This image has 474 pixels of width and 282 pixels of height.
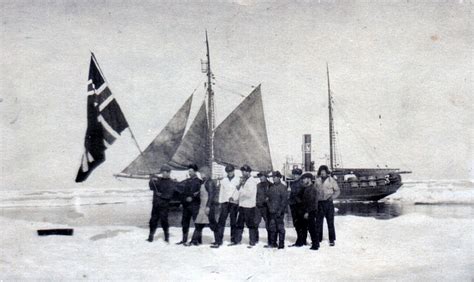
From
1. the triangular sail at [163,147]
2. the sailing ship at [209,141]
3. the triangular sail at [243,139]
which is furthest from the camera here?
the triangular sail at [243,139]

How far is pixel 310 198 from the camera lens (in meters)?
5.79

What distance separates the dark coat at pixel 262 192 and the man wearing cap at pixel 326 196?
73 cm

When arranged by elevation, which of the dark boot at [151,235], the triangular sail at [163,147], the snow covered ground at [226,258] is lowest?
the snow covered ground at [226,258]

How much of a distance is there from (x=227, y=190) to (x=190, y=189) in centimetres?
50

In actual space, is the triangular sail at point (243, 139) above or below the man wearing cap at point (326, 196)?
above

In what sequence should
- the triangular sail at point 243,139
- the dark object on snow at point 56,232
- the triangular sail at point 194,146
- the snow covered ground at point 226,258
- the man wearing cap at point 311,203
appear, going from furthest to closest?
the triangular sail at point 243,139 → the triangular sail at point 194,146 → the dark object on snow at point 56,232 → the man wearing cap at point 311,203 → the snow covered ground at point 226,258

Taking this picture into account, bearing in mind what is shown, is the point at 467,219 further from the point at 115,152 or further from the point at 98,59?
the point at 98,59

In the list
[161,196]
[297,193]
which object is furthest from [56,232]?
[297,193]

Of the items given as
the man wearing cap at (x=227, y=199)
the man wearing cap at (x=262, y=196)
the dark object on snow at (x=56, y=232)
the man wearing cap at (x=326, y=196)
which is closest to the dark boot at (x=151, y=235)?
the man wearing cap at (x=227, y=199)

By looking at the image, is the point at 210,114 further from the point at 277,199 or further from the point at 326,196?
the point at 326,196

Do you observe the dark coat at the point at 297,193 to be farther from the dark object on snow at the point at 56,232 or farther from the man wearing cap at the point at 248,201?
the dark object on snow at the point at 56,232

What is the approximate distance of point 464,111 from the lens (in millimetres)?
6539

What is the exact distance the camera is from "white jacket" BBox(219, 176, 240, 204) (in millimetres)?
5902

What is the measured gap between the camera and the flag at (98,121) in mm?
5922
